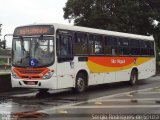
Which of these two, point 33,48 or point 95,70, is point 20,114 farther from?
point 95,70

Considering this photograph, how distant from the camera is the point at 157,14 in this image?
48750 millimetres

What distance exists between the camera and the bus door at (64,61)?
18.4 meters

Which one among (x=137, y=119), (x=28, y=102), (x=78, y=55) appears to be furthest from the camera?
(x=78, y=55)

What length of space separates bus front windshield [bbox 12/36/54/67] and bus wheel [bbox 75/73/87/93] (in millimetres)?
2183

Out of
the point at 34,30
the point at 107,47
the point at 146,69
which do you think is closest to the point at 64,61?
the point at 34,30

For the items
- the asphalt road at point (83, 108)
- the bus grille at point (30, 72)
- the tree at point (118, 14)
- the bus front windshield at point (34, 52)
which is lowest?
the asphalt road at point (83, 108)

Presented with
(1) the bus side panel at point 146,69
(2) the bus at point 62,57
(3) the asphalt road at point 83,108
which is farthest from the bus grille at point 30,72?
(1) the bus side panel at point 146,69

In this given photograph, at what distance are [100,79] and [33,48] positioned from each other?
178 inches

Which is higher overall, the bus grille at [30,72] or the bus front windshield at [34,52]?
the bus front windshield at [34,52]

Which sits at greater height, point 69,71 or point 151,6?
point 151,6

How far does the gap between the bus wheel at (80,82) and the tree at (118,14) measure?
2506 cm

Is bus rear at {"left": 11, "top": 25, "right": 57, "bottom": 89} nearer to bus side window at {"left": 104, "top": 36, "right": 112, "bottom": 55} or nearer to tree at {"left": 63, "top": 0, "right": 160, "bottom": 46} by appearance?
bus side window at {"left": 104, "top": 36, "right": 112, "bottom": 55}

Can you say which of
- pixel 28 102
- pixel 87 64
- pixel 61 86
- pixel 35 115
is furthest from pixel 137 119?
pixel 87 64

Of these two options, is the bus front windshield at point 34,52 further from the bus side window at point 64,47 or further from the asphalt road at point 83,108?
the asphalt road at point 83,108
